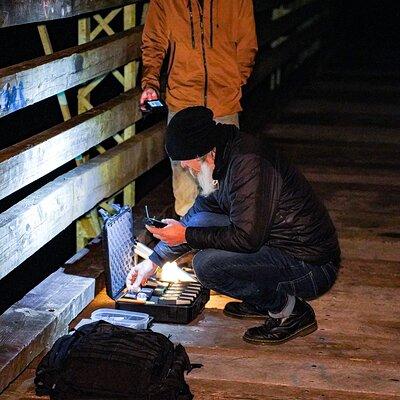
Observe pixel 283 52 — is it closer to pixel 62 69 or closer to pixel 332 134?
pixel 332 134

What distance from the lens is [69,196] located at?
19.2 feet

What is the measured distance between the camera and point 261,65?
11.6m

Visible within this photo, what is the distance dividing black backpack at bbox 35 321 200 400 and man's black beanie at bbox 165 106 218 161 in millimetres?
917

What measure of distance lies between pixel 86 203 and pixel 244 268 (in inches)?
50.3

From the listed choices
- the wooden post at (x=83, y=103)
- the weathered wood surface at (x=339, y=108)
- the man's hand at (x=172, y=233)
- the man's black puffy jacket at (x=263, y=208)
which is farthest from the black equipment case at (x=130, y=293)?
the weathered wood surface at (x=339, y=108)

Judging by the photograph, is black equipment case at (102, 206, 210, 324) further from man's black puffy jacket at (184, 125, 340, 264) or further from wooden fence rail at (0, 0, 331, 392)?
man's black puffy jacket at (184, 125, 340, 264)

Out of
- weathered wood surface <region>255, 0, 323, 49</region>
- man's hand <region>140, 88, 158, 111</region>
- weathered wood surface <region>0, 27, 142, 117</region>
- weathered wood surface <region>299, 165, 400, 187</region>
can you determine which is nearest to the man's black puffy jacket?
weathered wood surface <region>0, 27, 142, 117</region>

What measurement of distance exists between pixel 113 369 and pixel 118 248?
1451 millimetres

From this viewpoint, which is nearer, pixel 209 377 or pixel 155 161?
pixel 209 377

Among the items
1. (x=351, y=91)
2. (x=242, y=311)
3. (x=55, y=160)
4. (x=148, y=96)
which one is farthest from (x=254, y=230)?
(x=351, y=91)

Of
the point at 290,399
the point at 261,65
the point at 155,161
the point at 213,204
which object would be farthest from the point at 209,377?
the point at 261,65

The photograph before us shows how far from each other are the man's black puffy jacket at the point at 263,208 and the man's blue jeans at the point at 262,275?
0.06m

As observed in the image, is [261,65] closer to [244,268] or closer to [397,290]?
[397,290]

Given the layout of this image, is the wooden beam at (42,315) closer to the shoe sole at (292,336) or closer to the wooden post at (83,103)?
the shoe sole at (292,336)
